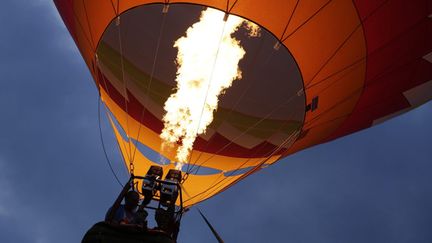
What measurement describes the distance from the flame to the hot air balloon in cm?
2

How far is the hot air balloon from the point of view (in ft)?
17.4

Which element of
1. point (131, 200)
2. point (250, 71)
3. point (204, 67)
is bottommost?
point (131, 200)

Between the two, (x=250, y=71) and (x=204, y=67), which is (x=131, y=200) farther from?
(x=250, y=71)

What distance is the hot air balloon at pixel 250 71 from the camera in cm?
531

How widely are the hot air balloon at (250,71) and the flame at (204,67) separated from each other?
0.02 m

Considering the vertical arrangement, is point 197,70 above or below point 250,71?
above

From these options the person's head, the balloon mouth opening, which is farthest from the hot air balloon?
the person's head

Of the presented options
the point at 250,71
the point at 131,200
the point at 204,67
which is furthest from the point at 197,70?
the point at 131,200

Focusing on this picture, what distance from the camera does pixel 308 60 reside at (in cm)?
566

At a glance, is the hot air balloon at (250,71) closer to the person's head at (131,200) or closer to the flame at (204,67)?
the flame at (204,67)

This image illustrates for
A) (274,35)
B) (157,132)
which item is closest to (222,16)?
(274,35)

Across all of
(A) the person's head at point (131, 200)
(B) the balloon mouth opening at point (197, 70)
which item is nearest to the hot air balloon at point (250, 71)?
(B) the balloon mouth opening at point (197, 70)

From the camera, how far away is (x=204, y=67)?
20.8 ft

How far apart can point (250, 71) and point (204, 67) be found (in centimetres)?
72
